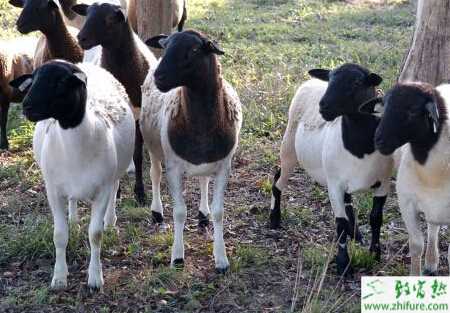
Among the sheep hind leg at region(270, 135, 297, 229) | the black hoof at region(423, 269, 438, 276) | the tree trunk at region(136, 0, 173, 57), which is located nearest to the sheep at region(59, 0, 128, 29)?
the tree trunk at region(136, 0, 173, 57)

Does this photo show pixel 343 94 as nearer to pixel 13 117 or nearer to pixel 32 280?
pixel 32 280

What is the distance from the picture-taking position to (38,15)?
276 inches

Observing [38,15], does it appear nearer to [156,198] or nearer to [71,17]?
[71,17]

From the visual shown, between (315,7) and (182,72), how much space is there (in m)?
11.1

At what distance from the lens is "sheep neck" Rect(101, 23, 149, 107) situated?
21.2 ft

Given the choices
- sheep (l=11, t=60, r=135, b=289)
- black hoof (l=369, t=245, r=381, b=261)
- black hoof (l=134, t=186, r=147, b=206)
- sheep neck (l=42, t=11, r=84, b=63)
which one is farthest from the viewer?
sheep neck (l=42, t=11, r=84, b=63)

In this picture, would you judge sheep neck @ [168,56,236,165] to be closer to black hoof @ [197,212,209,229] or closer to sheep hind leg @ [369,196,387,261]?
black hoof @ [197,212,209,229]

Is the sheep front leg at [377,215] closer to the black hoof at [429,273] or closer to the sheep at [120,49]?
the black hoof at [429,273]

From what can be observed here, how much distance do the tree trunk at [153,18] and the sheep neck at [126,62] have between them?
1792 millimetres

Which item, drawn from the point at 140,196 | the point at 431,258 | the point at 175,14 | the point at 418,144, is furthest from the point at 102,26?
the point at 175,14

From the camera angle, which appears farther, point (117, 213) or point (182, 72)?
point (117, 213)

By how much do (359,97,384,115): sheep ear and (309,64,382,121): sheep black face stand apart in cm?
17

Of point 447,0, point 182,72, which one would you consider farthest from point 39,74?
point 447,0

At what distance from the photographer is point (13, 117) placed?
28.9 feet
